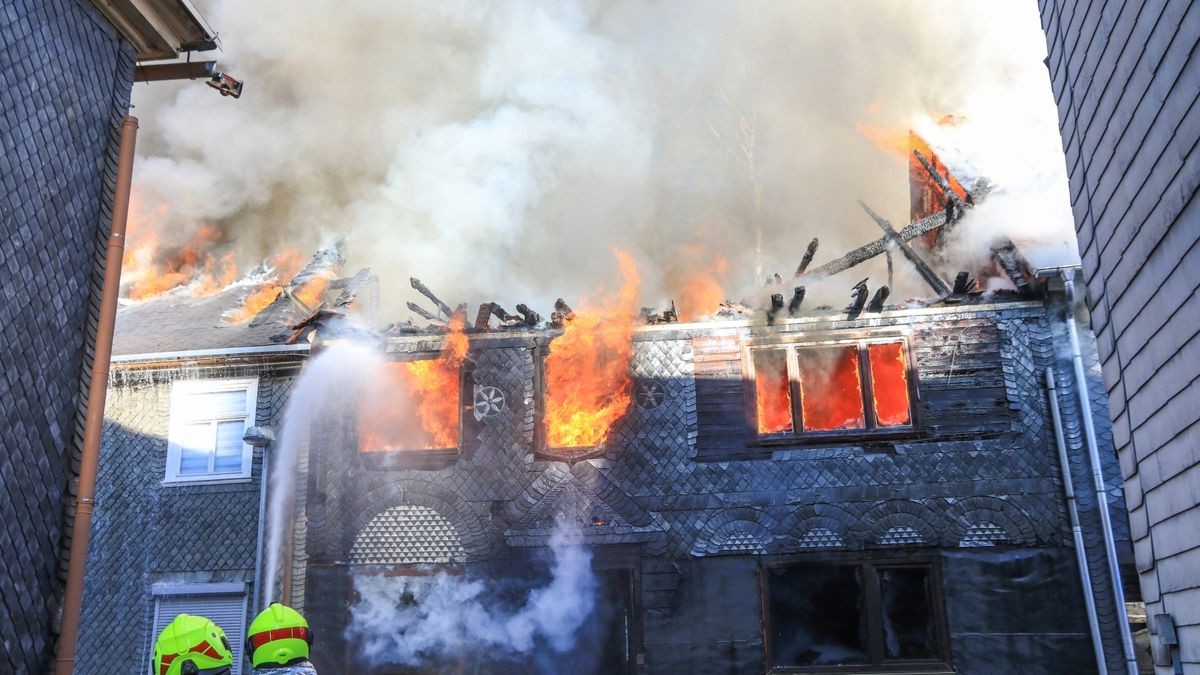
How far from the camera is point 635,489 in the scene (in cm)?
1295

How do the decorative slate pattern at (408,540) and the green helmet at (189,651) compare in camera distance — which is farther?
the decorative slate pattern at (408,540)

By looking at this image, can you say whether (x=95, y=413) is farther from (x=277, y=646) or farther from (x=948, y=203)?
(x=948, y=203)

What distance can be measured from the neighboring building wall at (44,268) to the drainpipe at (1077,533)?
11.2 meters

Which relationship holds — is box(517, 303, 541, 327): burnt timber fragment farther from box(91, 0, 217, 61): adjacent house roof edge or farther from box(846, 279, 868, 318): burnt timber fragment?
box(91, 0, 217, 61): adjacent house roof edge

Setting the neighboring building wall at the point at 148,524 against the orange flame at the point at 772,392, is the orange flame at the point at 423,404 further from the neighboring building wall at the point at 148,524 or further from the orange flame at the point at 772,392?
the orange flame at the point at 772,392

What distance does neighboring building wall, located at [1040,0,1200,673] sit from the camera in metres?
4.24

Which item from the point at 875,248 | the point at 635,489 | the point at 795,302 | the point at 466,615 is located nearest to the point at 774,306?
the point at 795,302

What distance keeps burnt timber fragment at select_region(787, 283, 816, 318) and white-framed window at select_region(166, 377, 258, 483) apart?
27.3ft

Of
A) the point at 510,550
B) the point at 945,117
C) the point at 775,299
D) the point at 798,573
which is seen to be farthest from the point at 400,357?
the point at 945,117

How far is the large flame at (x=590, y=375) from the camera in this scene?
13.4 metres

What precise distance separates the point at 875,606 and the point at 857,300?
4.12 metres

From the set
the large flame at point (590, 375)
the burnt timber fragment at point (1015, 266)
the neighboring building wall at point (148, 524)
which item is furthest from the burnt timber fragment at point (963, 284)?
the neighboring building wall at point (148, 524)

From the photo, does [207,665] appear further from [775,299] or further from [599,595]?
[775,299]

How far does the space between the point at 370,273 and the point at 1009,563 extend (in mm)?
12905
